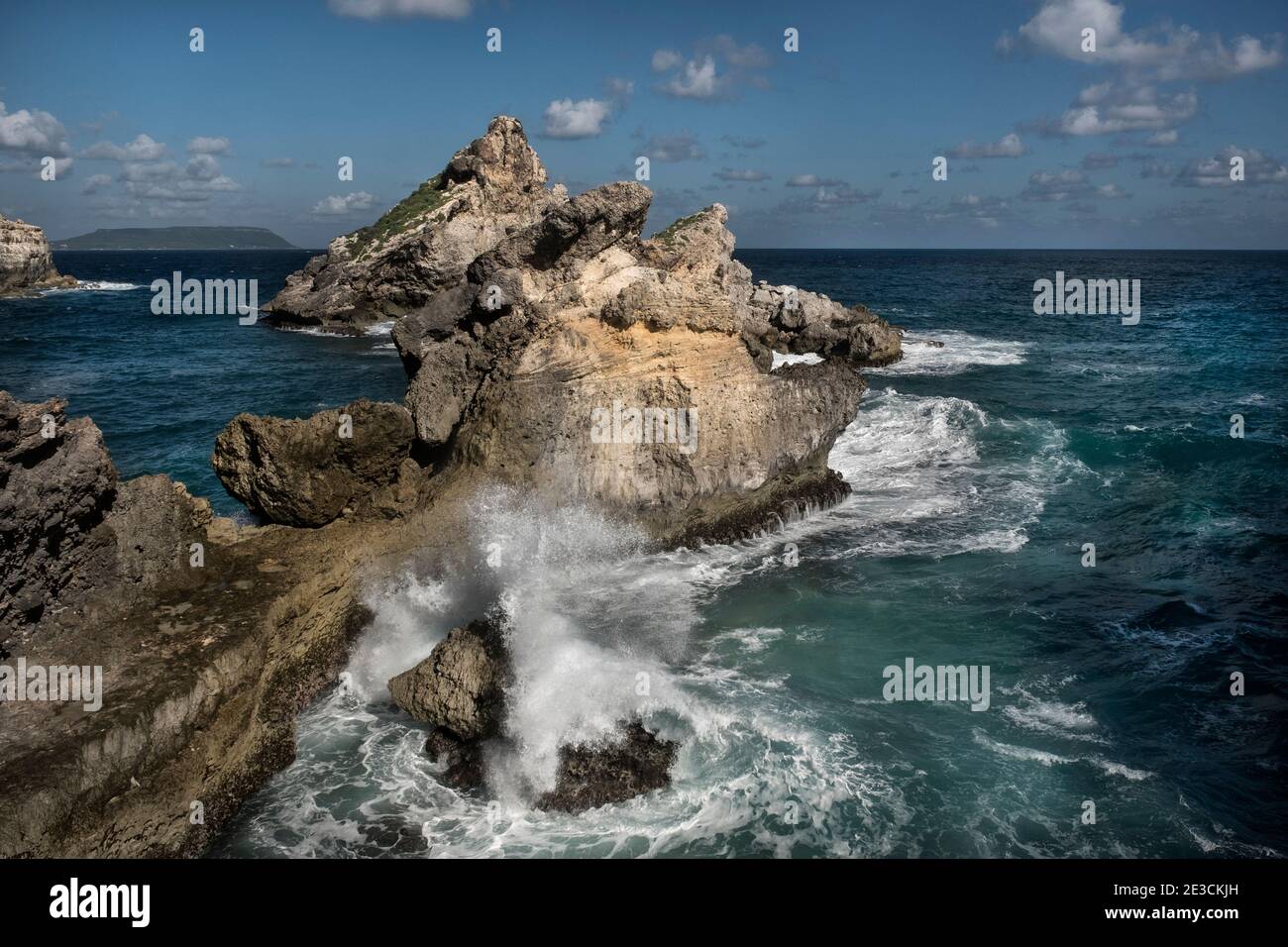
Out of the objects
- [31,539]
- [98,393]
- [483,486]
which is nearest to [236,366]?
[98,393]

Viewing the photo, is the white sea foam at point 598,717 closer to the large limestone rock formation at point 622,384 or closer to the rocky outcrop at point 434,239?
the large limestone rock formation at point 622,384

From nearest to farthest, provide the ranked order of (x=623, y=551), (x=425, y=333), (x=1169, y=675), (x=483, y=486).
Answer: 1. (x=1169, y=675)
2. (x=483, y=486)
3. (x=623, y=551)
4. (x=425, y=333)

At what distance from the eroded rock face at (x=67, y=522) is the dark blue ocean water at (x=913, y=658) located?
354 centimetres

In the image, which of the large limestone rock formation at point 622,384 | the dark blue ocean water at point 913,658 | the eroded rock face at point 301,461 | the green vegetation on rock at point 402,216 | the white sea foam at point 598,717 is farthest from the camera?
the green vegetation on rock at point 402,216

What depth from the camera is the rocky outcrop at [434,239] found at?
5806cm

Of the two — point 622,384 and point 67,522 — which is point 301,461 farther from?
point 622,384

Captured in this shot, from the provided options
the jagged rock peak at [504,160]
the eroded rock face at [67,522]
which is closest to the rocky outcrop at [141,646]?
the eroded rock face at [67,522]

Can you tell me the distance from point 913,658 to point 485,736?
7.68 metres

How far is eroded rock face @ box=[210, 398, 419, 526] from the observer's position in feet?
49.5
